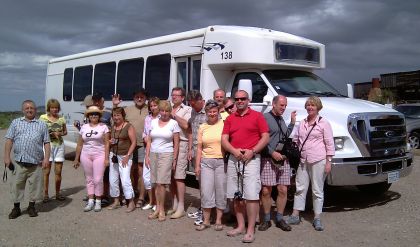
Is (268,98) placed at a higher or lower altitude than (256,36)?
lower

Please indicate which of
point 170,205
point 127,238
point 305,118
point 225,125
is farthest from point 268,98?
point 127,238

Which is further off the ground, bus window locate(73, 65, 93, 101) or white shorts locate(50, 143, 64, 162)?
bus window locate(73, 65, 93, 101)

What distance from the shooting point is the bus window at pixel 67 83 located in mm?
12798

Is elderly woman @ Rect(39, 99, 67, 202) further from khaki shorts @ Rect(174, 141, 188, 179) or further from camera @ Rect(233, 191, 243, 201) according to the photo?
camera @ Rect(233, 191, 243, 201)

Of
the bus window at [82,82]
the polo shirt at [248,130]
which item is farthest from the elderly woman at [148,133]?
the bus window at [82,82]

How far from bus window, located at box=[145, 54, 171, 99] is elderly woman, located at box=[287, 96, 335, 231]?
3748 millimetres

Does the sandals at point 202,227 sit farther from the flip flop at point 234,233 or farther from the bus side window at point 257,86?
the bus side window at point 257,86

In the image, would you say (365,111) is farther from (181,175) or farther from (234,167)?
(181,175)

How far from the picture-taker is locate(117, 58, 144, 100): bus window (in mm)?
9839

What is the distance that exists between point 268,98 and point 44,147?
11.6 ft

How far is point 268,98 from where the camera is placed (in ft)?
23.6

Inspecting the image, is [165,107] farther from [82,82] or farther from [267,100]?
[82,82]

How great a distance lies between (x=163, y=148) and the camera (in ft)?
20.7

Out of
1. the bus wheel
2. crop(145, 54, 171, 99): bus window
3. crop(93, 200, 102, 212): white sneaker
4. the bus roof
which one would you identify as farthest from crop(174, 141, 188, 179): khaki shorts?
the bus wheel
